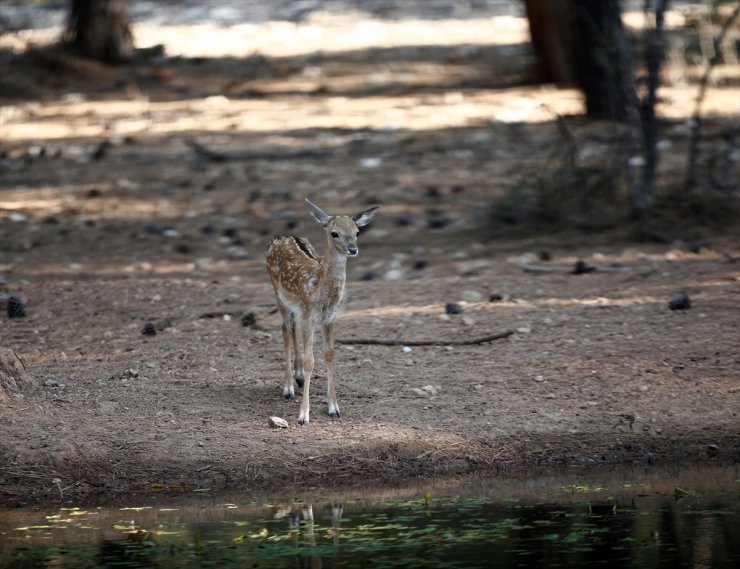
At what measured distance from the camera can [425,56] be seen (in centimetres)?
2317

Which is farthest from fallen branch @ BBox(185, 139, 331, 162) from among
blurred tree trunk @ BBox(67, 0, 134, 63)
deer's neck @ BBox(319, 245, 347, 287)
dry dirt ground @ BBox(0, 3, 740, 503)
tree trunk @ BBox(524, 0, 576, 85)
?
deer's neck @ BBox(319, 245, 347, 287)

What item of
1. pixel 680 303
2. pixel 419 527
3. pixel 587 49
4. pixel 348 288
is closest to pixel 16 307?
pixel 348 288

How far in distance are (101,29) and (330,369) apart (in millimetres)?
14755

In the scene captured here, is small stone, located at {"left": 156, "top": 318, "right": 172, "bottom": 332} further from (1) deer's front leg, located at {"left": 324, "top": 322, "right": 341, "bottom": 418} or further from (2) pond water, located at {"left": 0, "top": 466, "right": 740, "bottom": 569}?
(2) pond water, located at {"left": 0, "top": 466, "right": 740, "bottom": 569}

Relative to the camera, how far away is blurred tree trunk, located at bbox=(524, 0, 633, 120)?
1407 cm

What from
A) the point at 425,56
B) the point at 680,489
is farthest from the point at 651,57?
the point at 425,56

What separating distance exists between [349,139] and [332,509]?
1127 cm

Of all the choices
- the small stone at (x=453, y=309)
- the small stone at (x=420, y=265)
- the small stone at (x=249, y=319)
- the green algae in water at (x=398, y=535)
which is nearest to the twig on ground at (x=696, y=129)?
the small stone at (x=420, y=265)

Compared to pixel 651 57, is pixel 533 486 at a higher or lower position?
lower

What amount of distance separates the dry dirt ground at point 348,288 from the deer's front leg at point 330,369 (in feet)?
0.38

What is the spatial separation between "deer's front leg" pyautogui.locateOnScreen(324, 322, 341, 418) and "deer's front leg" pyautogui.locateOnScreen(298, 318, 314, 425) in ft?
0.39

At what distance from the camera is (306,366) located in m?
8.98

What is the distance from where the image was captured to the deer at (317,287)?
354 inches

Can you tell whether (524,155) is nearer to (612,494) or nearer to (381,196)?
(381,196)
